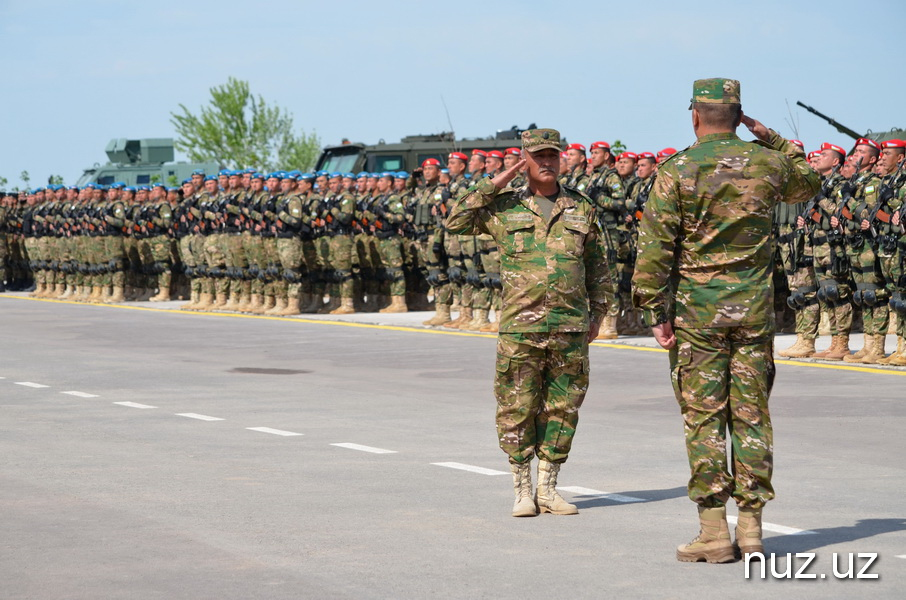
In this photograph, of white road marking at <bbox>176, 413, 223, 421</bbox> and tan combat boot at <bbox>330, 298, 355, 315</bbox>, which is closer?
white road marking at <bbox>176, 413, 223, 421</bbox>

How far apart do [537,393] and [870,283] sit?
335 inches

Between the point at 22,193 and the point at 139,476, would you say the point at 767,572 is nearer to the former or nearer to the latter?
the point at 139,476

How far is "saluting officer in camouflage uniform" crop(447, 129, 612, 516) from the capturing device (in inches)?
332

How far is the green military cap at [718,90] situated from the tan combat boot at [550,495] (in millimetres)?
2269

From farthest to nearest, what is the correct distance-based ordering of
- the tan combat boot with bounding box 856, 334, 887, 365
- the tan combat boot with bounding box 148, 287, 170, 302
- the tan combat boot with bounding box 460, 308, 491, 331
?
the tan combat boot with bounding box 148, 287, 170, 302 < the tan combat boot with bounding box 460, 308, 491, 331 < the tan combat boot with bounding box 856, 334, 887, 365

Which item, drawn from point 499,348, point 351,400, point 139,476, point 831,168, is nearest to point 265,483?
point 139,476

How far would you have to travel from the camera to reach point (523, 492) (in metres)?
8.37

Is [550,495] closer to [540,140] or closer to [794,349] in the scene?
[540,140]

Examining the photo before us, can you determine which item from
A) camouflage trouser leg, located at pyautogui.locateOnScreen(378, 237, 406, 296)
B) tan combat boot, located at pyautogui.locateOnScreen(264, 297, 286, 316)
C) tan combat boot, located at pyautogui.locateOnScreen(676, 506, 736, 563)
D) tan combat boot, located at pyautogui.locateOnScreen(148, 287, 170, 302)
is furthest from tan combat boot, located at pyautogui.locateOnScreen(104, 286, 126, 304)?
tan combat boot, located at pyautogui.locateOnScreen(676, 506, 736, 563)

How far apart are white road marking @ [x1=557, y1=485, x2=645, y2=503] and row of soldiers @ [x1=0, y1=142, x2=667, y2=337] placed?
32.2 feet

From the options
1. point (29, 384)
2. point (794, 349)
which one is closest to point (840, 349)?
point (794, 349)

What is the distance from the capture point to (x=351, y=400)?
13812 millimetres

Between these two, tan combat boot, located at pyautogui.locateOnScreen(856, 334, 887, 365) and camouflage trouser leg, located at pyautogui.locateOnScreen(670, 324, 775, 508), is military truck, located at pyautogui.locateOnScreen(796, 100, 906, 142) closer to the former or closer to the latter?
tan combat boot, located at pyautogui.locateOnScreen(856, 334, 887, 365)

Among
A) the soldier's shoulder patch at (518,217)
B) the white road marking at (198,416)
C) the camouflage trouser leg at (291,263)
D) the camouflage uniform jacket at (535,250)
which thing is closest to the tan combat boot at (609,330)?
the camouflage trouser leg at (291,263)
